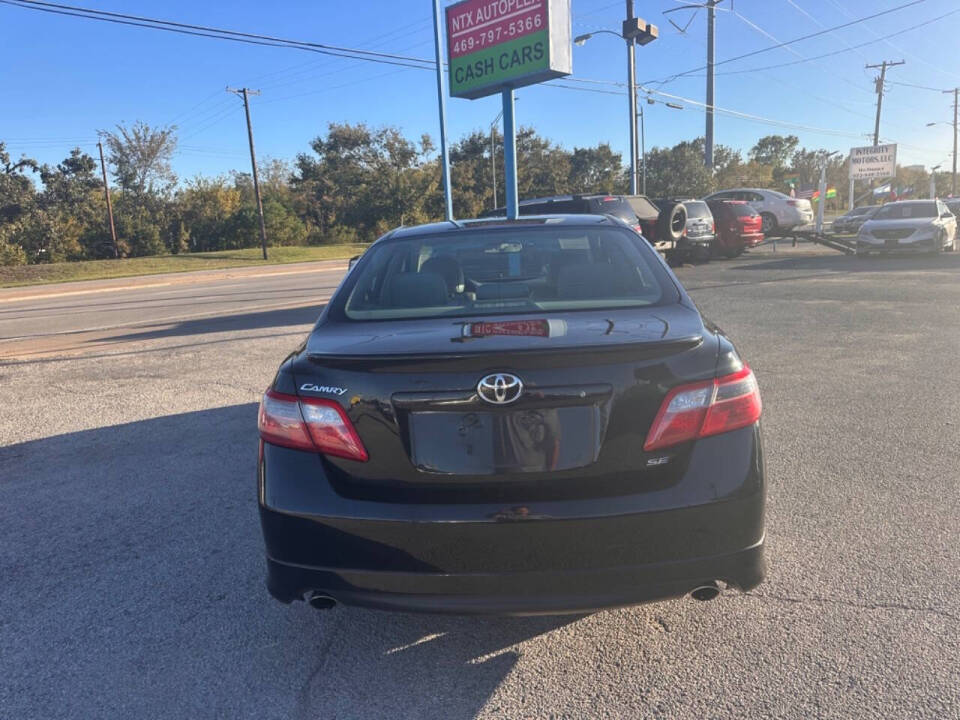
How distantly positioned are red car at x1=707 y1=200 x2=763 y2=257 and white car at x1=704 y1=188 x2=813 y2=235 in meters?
3.27

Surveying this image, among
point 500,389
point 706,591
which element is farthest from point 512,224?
point 706,591

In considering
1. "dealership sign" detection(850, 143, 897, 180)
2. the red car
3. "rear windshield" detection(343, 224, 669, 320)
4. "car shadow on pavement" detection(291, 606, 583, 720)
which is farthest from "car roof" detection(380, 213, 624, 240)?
"dealership sign" detection(850, 143, 897, 180)

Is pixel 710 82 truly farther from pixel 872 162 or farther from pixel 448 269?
pixel 448 269

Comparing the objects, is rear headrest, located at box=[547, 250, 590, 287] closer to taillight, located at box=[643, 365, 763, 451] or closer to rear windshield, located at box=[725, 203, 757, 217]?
taillight, located at box=[643, 365, 763, 451]

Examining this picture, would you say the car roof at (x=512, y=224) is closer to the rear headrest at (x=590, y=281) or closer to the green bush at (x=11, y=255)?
the rear headrest at (x=590, y=281)

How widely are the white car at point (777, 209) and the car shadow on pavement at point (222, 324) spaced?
16.3 metres

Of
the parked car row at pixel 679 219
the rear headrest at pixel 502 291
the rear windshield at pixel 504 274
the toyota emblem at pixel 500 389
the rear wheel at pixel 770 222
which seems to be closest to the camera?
the toyota emblem at pixel 500 389

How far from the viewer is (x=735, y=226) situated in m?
18.8

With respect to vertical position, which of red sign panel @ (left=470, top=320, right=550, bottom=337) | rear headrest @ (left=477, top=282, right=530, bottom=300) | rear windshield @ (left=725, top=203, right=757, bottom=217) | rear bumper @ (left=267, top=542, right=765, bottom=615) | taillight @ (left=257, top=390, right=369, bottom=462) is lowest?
rear bumper @ (left=267, top=542, right=765, bottom=615)

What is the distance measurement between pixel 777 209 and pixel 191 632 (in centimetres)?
2305

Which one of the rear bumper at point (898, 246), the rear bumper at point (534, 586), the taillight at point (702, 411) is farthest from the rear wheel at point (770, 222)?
the rear bumper at point (534, 586)

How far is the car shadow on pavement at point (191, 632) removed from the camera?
7.61ft

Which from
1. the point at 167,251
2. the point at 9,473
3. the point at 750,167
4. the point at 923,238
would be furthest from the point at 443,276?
the point at 750,167

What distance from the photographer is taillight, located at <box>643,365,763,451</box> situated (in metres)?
2.09
